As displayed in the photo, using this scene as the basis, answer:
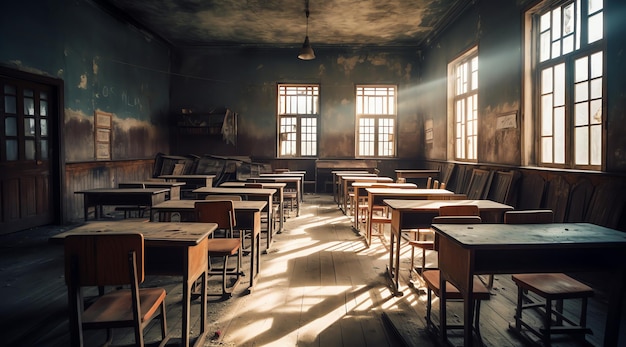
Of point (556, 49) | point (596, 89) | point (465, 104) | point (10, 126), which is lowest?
point (10, 126)

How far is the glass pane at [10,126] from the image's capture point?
5379 mm

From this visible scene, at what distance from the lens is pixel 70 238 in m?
1.73

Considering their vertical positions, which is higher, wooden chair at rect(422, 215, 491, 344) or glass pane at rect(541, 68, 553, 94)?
glass pane at rect(541, 68, 553, 94)

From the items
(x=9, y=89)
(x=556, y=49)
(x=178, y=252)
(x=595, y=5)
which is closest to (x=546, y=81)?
(x=556, y=49)

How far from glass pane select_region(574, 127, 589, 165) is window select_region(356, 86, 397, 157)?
6.54 m

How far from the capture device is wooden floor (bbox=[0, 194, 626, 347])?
2.41 meters

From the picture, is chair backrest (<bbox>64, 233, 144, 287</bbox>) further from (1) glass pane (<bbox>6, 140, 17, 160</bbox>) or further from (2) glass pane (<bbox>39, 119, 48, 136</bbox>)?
(2) glass pane (<bbox>39, 119, 48, 136</bbox>)

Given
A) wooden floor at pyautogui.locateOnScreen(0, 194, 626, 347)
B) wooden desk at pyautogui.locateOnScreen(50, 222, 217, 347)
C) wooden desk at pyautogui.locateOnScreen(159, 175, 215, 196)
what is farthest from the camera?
wooden desk at pyautogui.locateOnScreen(159, 175, 215, 196)

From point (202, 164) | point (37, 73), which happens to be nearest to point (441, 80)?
point (202, 164)

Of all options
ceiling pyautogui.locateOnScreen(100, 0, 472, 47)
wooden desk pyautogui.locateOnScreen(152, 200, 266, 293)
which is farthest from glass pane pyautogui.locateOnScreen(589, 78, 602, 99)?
ceiling pyautogui.locateOnScreen(100, 0, 472, 47)

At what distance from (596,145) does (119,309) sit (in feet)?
15.8

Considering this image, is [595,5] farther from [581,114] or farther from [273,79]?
[273,79]

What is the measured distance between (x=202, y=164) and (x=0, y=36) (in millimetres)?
5357

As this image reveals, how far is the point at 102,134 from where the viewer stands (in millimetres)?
7535
